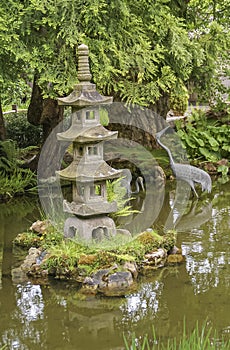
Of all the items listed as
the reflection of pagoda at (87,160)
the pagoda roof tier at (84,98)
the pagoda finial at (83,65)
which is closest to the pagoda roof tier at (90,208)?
the reflection of pagoda at (87,160)

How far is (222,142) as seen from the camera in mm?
12945

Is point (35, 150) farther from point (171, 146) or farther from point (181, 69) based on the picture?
point (181, 69)

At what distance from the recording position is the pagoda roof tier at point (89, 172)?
6484 millimetres

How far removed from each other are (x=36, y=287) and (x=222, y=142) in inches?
304

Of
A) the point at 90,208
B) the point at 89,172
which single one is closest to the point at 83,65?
the point at 89,172

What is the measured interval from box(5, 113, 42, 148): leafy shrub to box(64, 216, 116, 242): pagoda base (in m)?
6.16

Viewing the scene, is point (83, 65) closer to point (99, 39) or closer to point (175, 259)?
point (99, 39)

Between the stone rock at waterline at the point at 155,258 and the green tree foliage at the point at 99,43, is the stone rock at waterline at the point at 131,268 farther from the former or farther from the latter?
the green tree foliage at the point at 99,43

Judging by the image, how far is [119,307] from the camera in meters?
5.64

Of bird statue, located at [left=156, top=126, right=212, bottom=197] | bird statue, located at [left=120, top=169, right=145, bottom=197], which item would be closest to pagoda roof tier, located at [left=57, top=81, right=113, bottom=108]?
bird statue, located at [left=120, top=169, right=145, bottom=197]

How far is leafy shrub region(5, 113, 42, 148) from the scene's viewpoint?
12773mm

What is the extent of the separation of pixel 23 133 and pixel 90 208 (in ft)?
21.7

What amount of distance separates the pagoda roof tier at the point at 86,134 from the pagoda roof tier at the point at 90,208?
2.43ft

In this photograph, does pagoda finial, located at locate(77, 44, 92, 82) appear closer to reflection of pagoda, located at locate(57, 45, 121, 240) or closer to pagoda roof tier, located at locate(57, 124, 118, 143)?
reflection of pagoda, located at locate(57, 45, 121, 240)
